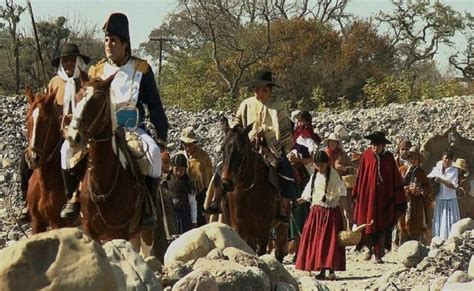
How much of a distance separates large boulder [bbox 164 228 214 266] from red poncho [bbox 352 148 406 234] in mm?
9217

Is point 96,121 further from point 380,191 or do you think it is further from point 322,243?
point 380,191

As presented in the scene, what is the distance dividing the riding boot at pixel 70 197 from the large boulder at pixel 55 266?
5.34 meters

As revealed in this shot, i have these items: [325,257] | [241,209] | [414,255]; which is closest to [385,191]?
[325,257]

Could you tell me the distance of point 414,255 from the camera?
1307cm

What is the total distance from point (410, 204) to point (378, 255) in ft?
6.01

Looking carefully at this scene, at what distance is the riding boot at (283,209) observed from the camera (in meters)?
16.2

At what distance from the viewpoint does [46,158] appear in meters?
12.6

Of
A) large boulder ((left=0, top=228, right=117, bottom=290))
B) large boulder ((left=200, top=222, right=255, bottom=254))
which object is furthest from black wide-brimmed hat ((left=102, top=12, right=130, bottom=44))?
large boulder ((left=0, top=228, right=117, bottom=290))

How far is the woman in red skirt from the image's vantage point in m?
16.6

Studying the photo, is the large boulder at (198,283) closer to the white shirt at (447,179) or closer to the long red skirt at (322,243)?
the long red skirt at (322,243)

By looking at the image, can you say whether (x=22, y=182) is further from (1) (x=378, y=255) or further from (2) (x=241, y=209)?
(1) (x=378, y=255)

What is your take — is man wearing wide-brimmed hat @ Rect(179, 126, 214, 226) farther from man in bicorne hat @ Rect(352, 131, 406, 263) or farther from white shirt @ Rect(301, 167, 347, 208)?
white shirt @ Rect(301, 167, 347, 208)

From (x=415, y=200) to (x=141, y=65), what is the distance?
8671 millimetres

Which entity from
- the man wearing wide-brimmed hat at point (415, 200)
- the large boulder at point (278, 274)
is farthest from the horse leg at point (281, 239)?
the large boulder at point (278, 274)
